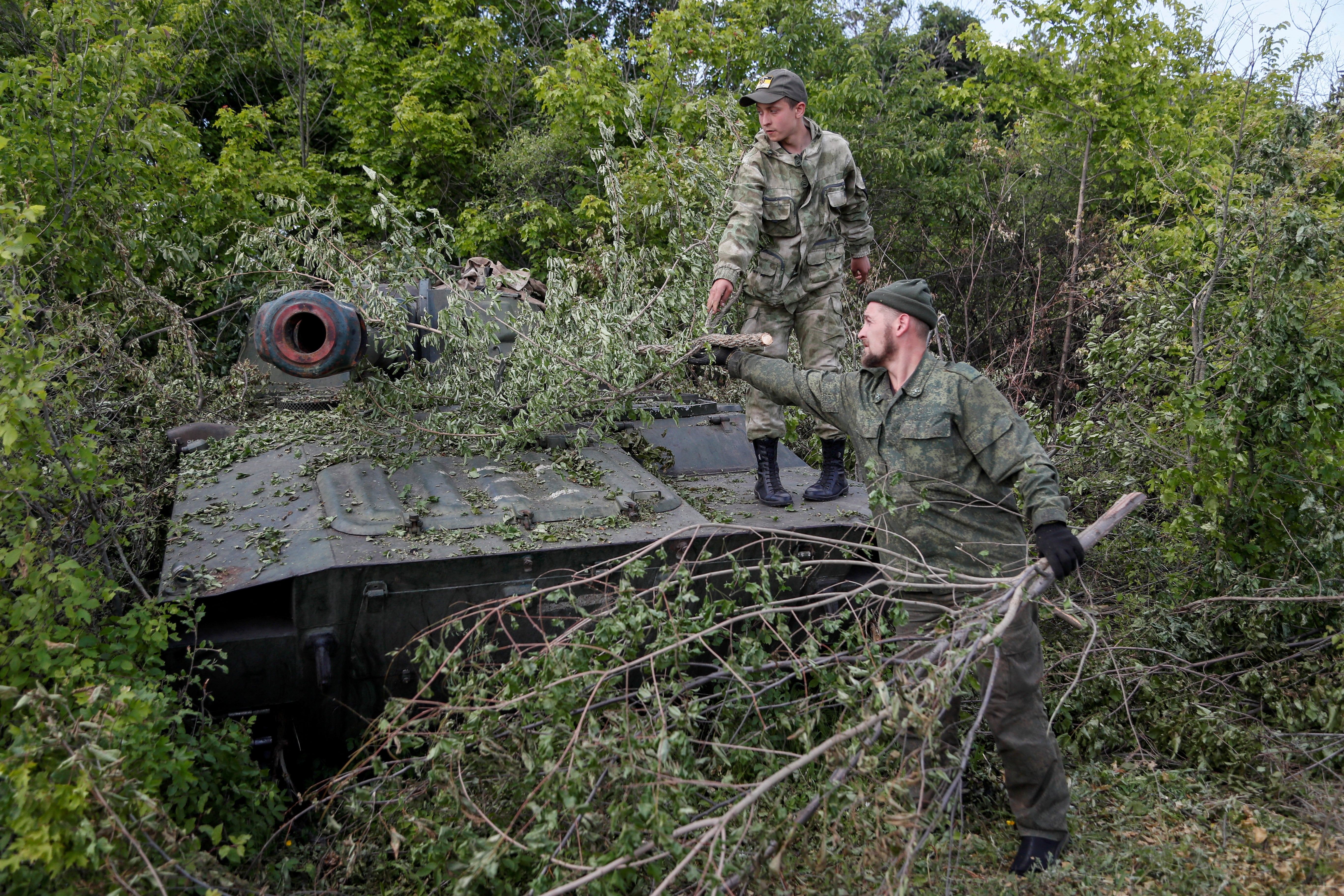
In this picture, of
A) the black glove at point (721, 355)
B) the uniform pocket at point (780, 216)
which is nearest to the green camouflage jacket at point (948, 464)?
the black glove at point (721, 355)

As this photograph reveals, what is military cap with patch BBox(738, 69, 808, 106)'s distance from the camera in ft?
14.3

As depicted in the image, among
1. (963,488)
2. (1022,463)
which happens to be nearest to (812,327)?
(963,488)

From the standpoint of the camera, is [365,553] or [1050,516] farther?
[365,553]

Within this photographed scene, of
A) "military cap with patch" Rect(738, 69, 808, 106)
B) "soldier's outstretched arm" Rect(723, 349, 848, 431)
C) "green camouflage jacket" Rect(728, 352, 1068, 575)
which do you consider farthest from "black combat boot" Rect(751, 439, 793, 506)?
"military cap with patch" Rect(738, 69, 808, 106)

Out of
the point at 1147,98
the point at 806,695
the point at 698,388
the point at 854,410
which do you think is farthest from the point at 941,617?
the point at 1147,98

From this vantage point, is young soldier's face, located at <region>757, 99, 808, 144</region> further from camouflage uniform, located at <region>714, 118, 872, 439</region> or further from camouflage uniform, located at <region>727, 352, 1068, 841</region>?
camouflage uniform, located at <region>727, 352, 1068, 841</region>

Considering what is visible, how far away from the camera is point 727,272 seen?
4.19m

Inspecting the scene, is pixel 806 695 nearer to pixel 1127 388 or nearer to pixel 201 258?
pixel 1127 388

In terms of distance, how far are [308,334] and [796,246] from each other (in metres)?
2.10

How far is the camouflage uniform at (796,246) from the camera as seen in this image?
4426 millimetres

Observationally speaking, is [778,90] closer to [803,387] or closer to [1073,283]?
[803,387]

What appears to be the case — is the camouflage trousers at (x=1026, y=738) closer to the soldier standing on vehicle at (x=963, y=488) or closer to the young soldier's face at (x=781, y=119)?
the soldier standing on vehicle at (x=963, y=488)

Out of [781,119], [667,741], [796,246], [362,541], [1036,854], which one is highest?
[781,119]

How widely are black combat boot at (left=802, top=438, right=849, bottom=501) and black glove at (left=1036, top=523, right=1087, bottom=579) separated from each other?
1569 millimetres
